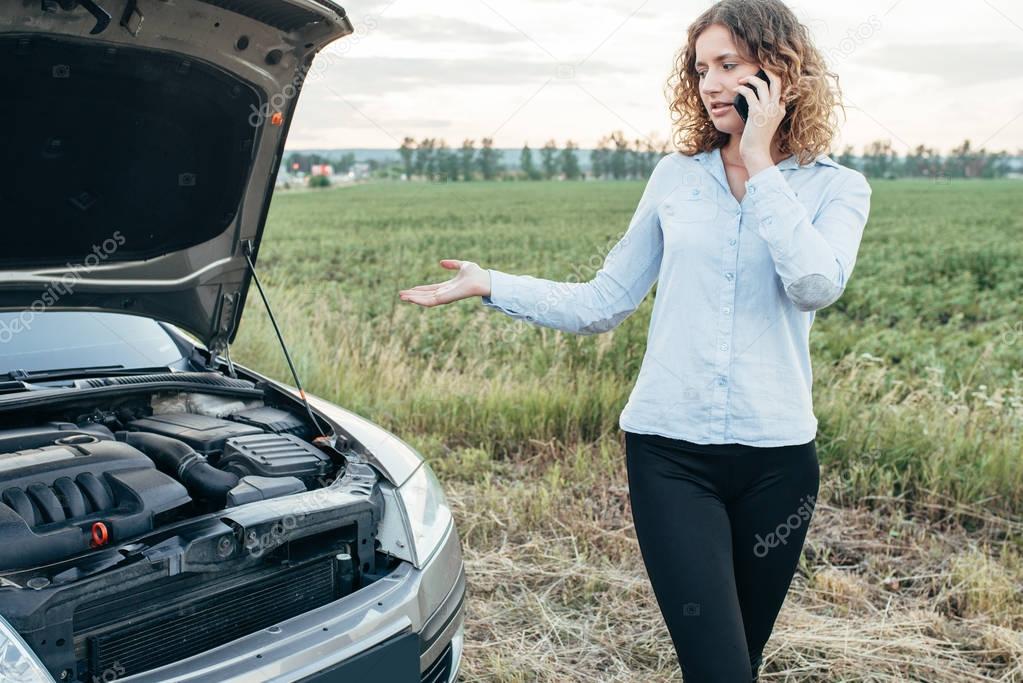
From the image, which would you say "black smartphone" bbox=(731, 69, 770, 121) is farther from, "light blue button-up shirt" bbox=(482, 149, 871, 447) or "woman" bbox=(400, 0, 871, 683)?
"light blue button-up shirt" bbox=(482, 149, 871, 447)

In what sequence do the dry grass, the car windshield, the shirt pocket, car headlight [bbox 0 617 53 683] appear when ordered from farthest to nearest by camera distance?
the dry grass, the car windshield, the shirt pocket, car headlight [bbox 0 617 53 683]

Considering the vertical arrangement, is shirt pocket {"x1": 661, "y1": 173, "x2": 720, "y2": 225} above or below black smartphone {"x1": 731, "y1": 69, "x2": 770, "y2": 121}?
below

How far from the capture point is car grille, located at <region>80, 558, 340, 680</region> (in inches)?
70.8

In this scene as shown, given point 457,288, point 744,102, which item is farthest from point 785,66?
point 457,288

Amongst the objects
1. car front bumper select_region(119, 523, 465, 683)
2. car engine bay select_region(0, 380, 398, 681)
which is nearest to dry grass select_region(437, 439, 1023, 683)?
car front bumper select_region(119, 523, 465, 683)

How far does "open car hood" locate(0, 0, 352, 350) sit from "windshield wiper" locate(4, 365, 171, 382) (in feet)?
0.60

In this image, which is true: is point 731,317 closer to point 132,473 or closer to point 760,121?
point 760,121

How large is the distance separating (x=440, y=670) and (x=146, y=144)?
172 cm

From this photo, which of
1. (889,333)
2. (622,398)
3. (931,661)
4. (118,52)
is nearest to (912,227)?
(889,333)

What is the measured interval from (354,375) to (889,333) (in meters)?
5.49

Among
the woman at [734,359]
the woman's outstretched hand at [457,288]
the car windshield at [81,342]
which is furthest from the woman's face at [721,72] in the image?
the car windshield at [81,342]

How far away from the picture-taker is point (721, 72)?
2008 mm

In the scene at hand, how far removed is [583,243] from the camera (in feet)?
63.2

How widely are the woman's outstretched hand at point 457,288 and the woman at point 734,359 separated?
42 cm
